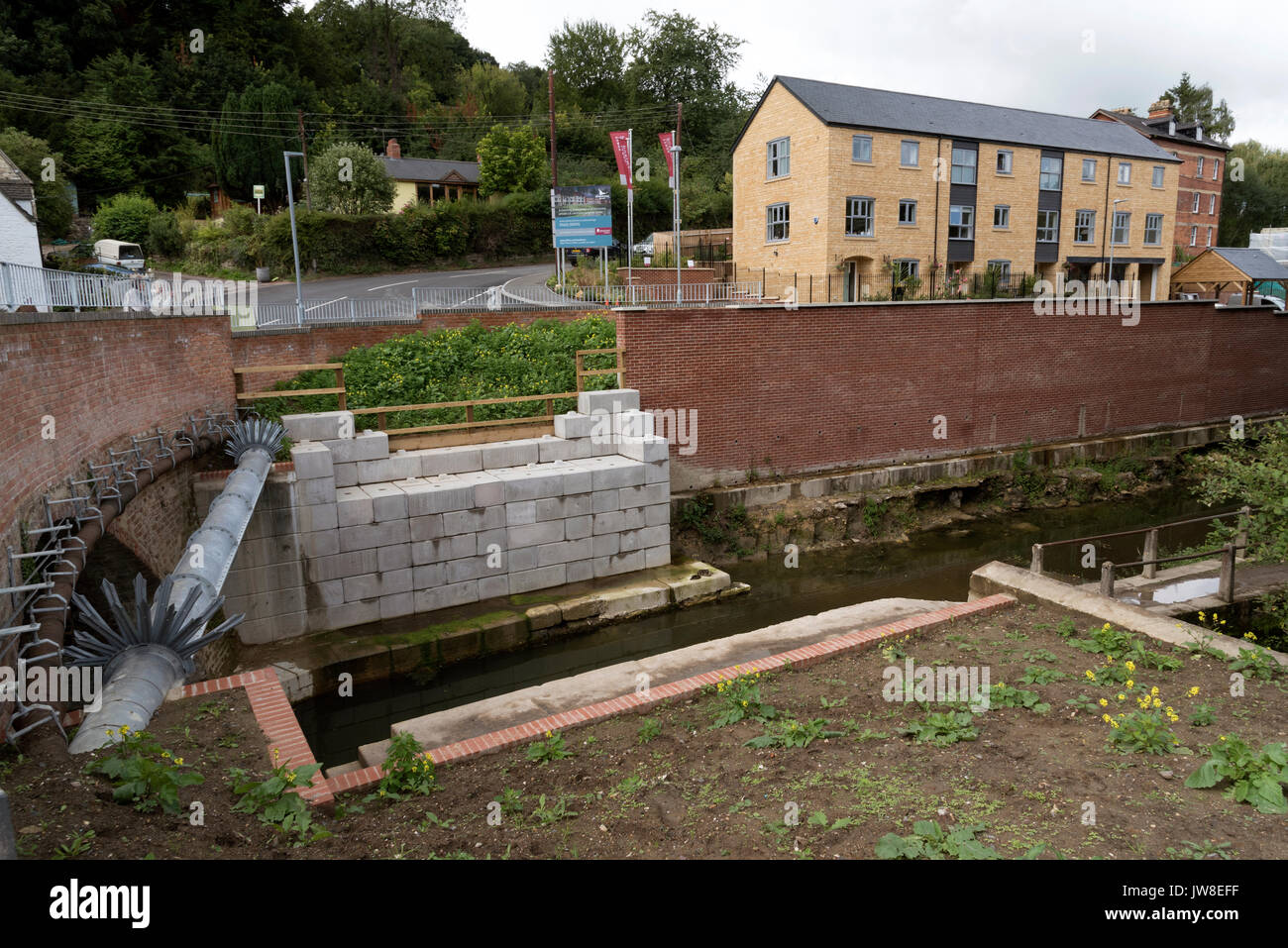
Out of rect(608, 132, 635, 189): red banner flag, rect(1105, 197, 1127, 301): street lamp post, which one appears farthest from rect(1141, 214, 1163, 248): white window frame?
rect(608, 132, 635, 189): red banner flag

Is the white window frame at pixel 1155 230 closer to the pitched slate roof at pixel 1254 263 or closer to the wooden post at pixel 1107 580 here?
the pitched slate roof at pixel 1254 263

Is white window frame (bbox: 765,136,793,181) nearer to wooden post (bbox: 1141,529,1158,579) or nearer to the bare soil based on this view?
wooden post (bbox: 1141,529,1158,579)

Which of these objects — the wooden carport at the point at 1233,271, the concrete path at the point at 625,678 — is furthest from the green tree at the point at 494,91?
the concrete path at the point at 625,678

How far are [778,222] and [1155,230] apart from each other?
62.5 ft

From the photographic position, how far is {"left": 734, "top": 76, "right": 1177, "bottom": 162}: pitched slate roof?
29156 mm

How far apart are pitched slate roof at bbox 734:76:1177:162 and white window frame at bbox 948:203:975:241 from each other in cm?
245

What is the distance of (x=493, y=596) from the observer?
473 inches

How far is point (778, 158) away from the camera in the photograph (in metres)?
31.0

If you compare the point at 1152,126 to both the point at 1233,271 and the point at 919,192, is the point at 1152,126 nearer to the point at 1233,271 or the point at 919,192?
the point at 1233,271

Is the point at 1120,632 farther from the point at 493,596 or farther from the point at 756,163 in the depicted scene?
the point at 756,163

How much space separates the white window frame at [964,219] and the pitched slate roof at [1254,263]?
700 inches

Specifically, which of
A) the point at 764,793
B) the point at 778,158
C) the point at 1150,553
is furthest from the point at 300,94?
the point at 764,793
